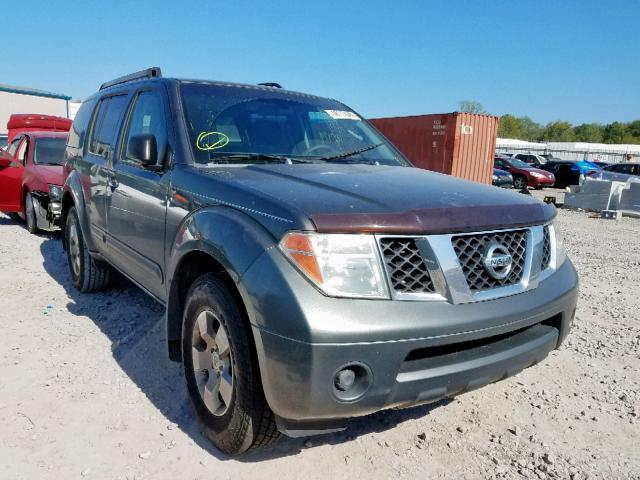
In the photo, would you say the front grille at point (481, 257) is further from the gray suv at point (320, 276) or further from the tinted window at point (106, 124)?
the tinted window at point (106, 124)

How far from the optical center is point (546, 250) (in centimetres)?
256

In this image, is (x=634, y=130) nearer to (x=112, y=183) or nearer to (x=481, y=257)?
(x=112, y=183)

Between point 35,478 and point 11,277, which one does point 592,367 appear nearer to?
point 35,478

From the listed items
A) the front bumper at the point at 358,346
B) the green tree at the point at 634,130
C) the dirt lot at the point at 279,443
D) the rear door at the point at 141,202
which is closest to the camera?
the front bumper at the point at 358,346

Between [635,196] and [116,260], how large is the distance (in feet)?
45.8

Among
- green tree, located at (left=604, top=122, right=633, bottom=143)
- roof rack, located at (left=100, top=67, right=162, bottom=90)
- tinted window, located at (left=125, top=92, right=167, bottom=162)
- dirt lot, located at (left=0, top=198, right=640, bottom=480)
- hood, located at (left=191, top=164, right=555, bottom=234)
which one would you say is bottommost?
dirt lot, located at (left=0, top=198, right=640, bottom=480)

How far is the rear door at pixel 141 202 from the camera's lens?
9.79ft

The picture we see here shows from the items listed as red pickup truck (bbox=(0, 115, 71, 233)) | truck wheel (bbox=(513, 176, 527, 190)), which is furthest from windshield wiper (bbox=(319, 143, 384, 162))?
truck wheel (bbox=(513, 176, 527, 190))

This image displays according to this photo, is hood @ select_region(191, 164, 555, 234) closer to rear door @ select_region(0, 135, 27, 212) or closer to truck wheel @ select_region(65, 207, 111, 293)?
truck wheel @ select_region(65, 207, 111, 293)

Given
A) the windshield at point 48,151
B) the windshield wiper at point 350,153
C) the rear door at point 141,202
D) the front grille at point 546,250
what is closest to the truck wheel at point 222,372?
the rear door at point 141,202

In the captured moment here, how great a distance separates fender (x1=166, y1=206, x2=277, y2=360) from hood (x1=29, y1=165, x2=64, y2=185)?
5421 mm

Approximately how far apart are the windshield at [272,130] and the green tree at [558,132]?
106 m

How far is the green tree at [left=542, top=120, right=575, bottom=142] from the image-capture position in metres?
98.6

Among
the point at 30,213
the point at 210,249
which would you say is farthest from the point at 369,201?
the point at 30,213
